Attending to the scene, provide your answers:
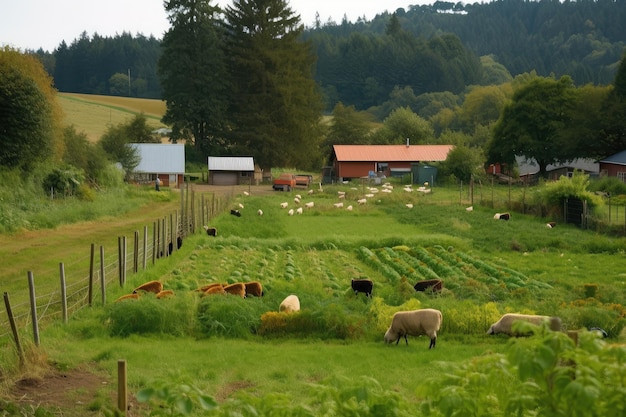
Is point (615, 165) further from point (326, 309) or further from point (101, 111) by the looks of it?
point (101, 111)

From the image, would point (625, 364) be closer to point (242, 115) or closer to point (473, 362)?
point (473, 362)

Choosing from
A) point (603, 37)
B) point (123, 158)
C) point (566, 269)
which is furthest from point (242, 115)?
point (603, 37)

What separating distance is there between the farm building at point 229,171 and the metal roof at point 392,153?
8.75 m

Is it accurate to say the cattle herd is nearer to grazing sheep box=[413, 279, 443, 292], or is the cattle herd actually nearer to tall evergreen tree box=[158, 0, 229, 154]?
grazing sheep box=[413, 279, 443, 292]

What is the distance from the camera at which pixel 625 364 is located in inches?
184

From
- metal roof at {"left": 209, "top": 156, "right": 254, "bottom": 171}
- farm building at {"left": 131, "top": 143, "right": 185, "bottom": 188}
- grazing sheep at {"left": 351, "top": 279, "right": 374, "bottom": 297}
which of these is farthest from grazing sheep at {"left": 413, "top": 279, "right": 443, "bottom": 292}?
metal roof at {"left": 209, "top": 156, "right": 254, "bottom": 171}

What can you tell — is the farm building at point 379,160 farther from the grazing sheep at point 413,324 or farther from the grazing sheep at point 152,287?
the grazing sheep at point 413,324

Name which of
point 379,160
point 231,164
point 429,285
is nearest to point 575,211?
point 429,285

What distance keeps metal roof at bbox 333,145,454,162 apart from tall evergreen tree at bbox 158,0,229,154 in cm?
1421

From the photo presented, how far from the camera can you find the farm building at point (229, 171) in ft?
233

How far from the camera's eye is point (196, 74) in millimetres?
80438

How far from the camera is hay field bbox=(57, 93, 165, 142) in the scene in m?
99.3

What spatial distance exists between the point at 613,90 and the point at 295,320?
5407 centimetres

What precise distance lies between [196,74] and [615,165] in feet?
140
